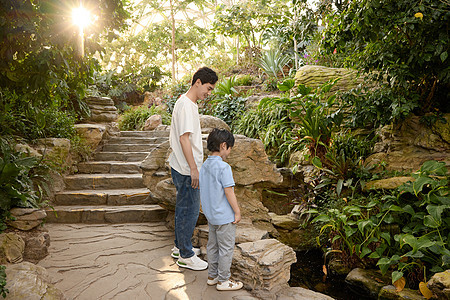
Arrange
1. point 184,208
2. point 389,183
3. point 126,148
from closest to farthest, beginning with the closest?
point 184,208, point 389,183, point 126,148

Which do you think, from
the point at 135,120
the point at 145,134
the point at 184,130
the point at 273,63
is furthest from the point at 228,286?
the point at 273,63

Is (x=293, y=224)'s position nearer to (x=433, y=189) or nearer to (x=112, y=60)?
(x=433, y=189)

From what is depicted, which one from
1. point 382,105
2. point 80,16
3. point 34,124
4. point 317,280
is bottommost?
point 317,280

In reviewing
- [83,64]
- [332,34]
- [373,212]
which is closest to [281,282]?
[373,212]

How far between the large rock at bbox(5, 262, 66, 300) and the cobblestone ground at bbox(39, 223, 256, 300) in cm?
25

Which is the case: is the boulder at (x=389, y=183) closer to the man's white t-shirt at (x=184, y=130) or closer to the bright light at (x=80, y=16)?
the man's white t-shirt at (x=184, y=130)

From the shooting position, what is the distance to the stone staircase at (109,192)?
4.36 meters

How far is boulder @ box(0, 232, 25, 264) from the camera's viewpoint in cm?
285

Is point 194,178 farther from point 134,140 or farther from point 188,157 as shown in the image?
point 134,140

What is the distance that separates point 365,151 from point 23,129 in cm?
547

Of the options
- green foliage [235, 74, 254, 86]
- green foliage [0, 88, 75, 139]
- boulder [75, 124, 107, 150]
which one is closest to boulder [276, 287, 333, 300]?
green foliage [0, 88, 75, 139]

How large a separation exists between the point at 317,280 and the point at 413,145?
243cm

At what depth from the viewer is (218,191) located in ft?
7.99

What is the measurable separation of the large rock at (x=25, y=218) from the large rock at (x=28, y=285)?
1049 millimetres
